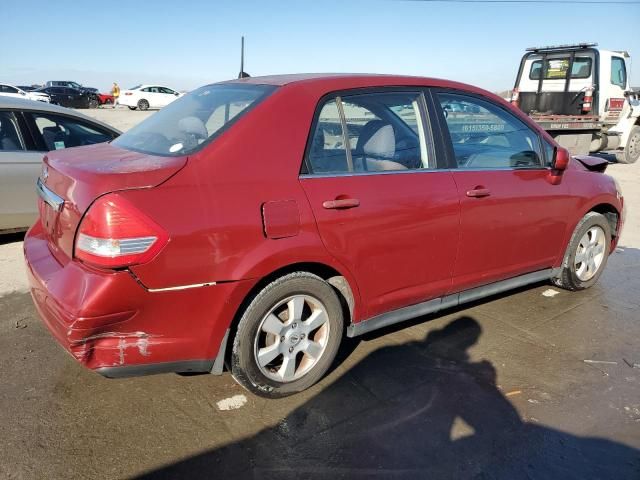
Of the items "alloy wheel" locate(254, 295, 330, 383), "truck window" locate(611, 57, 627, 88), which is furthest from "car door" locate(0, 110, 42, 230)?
"truck window" locate(611, 57, 627, 88)

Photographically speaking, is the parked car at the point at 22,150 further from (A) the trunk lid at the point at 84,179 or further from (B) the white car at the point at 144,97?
(B) the white car at the point at 144,97

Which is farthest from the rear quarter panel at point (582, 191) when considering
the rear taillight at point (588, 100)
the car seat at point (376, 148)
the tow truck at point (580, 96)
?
the rear taillight at point (588, 100)

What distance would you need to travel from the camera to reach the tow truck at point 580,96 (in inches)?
466

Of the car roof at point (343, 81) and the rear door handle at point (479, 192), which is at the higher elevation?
the car roof at point (343, 81)

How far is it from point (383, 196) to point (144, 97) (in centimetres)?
3251

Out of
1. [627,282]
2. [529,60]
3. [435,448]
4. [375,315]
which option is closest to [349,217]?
[375,315]

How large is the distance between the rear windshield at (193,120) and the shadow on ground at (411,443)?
4.84 feet

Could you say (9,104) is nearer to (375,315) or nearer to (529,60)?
(375,315)

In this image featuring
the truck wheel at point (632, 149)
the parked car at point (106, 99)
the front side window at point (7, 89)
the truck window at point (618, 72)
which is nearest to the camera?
the truck window at point (618, 72)

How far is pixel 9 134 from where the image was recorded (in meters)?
5.08

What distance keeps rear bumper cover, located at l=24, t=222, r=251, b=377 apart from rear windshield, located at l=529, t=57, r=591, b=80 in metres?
12.4

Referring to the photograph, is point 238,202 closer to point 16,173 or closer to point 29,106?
point 16,173

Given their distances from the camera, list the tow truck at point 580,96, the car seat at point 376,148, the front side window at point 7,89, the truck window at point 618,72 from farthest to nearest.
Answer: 1. the front side window at point 7,89
2. the truck window at point 618,72
3. the tow truck at point 580,96
4. the car seat at point 376,148

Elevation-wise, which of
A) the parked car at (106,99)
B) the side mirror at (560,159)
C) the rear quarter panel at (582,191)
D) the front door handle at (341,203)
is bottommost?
the parked car at (106,99)
